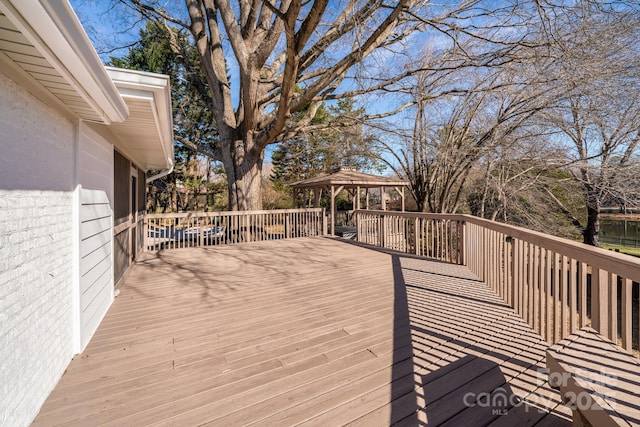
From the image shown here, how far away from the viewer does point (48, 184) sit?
1903 millimetres

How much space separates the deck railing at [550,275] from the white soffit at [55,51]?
2773mm

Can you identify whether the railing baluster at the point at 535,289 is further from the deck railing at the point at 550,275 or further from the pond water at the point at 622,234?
the pond water at the point at 622,234

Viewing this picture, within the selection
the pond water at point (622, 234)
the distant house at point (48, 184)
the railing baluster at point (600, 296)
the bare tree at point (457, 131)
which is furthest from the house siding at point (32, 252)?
the pond water at point (622, 234)

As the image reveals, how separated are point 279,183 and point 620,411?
20017 mm

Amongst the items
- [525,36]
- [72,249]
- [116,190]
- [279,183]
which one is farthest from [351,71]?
[279,183]

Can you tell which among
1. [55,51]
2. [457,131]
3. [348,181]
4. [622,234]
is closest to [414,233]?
[348,181]

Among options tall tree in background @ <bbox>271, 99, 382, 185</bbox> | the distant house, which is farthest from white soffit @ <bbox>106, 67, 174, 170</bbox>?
tall tree in background @ <bbox>271, 99, 382, 185</bbox>

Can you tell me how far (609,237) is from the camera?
1617 cm

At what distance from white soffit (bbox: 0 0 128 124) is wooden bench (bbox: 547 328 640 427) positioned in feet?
8.42

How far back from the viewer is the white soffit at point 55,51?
39.0 inches

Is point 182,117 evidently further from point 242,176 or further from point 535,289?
point 535,289

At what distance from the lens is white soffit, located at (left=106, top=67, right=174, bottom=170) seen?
88.8 inches

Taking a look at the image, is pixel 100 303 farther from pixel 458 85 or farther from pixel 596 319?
pixel 458 85

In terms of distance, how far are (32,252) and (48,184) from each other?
469mm
